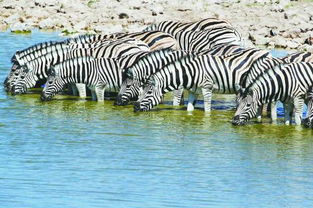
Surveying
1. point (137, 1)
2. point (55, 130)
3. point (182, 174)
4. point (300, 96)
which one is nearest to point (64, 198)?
point (182, 174)

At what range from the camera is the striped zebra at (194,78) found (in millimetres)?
18453

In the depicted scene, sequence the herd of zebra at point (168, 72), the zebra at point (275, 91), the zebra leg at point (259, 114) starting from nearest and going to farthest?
1. the zebra at point (275, 91)
2. the herd of zebra at point (168, 72)
3. the zebra leg at point (259, 114)

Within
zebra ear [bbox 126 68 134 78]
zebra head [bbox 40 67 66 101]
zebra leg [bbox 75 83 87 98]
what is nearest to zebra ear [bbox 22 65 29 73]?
zebra head [bbox 40 67 66 101]

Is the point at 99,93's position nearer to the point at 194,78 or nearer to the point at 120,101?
the point at 120,101

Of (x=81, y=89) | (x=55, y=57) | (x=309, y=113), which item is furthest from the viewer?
(x=55, y=57)

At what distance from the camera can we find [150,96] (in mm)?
18484

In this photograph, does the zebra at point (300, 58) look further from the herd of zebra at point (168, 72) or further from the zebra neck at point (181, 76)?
the zebra neck at point (181, 76)

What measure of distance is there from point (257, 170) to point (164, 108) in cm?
552

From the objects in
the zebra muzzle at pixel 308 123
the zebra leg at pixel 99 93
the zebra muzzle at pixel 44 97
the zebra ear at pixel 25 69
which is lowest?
the zebra muzzle at pixel 308 123

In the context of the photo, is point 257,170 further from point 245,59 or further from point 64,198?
point 245,59

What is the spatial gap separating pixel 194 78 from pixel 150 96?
2.81 ft

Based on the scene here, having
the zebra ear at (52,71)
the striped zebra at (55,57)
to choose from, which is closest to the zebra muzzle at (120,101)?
the zebra ear at (52,71)

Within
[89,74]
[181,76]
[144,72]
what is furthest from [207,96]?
[89,74]

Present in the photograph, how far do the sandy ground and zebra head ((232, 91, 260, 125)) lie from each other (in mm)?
14039
